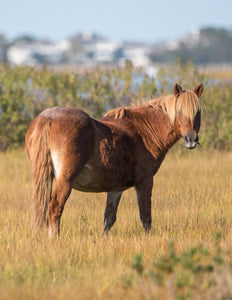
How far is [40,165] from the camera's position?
212 inches

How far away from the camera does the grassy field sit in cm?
376

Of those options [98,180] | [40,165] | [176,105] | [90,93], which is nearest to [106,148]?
[98,180]

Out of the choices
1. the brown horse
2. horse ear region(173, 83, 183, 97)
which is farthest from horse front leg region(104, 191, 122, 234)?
horse ear region(173, 83, 183, 97)

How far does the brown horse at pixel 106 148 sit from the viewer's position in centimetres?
534

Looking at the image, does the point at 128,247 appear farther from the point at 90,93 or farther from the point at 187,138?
the point at 90,93

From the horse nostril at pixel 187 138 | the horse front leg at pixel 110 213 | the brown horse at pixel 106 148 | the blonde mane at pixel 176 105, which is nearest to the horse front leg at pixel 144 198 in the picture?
the brown horse at pixel 106 148

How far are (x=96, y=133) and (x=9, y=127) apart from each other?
716 centimetres

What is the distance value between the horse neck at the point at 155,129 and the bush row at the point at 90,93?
575 centimetres

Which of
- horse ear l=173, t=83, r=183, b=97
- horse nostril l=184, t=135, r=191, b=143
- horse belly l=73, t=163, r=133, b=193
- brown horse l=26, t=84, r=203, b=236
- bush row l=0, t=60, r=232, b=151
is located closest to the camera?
brown horse l=26, t=84, r=203, b=236

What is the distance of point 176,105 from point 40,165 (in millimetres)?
1640

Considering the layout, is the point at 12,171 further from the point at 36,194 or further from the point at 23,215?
the point at 36,194

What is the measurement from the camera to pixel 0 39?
19112 cm

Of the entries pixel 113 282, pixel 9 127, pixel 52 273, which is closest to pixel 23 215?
pixel 52 273

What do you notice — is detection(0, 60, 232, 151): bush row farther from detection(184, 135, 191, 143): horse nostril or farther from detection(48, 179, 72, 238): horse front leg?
detection(48, 179, 72, 238): horse front leg
